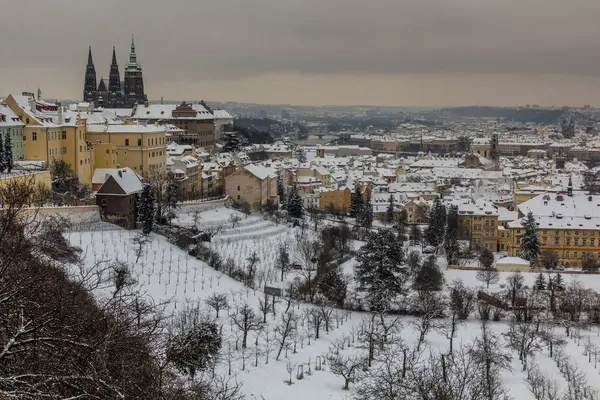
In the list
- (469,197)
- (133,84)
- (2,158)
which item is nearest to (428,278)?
(2,158)

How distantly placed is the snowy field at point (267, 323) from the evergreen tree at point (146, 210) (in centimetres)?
59

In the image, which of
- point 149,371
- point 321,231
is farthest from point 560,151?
point 149,371

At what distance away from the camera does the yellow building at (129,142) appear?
122 ft

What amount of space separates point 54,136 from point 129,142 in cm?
440

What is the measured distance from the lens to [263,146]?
73.0 meters

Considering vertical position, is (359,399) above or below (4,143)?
below

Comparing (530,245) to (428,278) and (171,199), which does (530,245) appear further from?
(171,199)

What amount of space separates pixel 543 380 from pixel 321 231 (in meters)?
19.9

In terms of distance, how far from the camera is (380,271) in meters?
28.3

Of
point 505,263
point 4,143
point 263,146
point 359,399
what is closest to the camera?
point 359,399

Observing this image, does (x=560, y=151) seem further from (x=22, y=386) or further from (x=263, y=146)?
(x=22, y=386)

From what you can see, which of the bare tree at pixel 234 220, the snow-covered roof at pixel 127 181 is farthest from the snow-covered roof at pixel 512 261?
the snow-covered roof at pixel 127 181

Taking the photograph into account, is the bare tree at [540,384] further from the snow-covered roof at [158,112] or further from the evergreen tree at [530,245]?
the snow-covered roof at [158,112]

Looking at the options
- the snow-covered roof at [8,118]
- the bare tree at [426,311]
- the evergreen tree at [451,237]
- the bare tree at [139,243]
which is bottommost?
the bare tree at [426,311]
